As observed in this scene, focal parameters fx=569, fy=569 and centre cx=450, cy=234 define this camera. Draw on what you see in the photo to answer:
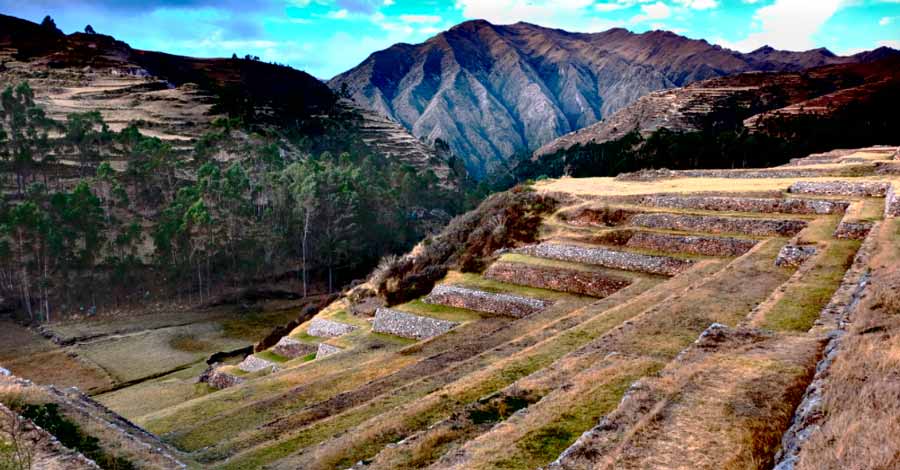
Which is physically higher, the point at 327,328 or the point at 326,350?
the point at 326,350

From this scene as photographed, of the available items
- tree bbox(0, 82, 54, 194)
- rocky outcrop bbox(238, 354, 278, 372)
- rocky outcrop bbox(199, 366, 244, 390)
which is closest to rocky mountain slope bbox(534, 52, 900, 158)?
tree bbox(0, 82, 54, 194)

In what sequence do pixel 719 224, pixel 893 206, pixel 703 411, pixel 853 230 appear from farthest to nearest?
pixel 719 224 → pixel 893 206 → pixel 853 230 → pixel 703 411

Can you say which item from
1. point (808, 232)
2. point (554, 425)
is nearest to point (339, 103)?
point (808, 232)

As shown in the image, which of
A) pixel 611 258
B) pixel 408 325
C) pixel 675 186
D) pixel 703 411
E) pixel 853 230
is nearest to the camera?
pixel 703 411

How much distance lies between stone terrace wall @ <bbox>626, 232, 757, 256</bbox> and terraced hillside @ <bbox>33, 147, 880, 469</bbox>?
0.08 m

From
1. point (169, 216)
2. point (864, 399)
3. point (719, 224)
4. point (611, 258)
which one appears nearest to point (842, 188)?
point (719, 224)

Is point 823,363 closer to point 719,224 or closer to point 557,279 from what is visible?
point 557,279

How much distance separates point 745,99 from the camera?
12900cm

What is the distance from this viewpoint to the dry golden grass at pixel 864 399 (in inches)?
204

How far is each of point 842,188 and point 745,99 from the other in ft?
377

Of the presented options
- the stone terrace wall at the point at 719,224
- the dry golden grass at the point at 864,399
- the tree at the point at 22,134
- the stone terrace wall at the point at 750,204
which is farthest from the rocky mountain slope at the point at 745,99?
the dry golden grass at the point at 864,399

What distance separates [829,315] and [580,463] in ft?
27.6

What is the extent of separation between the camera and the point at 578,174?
90000 millimetres

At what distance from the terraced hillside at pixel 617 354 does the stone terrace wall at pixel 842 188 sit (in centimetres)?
12
